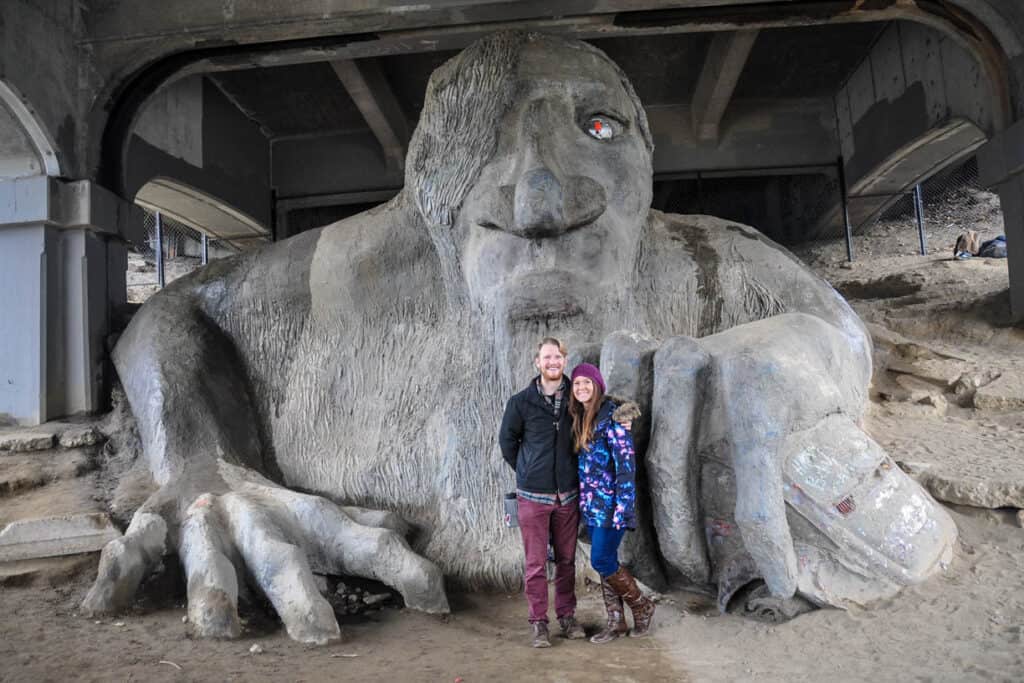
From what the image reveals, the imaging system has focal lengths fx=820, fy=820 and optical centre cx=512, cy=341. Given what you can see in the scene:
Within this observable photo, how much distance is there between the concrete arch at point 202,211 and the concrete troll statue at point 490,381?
304cm

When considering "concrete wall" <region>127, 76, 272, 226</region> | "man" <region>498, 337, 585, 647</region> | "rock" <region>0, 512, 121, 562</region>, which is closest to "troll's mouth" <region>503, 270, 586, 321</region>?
"man" <region>498, 337, 585, 647</region>

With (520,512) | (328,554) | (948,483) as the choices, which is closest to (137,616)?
(328,554)

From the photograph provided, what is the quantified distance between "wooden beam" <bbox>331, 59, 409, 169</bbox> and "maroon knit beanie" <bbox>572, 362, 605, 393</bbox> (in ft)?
11.1

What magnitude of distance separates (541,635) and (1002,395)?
7.23ft

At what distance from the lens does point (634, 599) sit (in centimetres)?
186

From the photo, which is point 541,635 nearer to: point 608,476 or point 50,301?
point 608,476

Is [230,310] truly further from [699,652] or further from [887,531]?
[887,531]

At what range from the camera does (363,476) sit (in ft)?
8.78

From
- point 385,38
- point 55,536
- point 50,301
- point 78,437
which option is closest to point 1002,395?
point 385,38

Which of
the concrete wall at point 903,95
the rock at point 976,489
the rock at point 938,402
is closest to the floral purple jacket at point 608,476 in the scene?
the rock at point 976,489

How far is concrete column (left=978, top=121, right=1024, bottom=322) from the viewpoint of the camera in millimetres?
3566

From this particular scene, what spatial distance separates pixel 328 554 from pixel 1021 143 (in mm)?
3294

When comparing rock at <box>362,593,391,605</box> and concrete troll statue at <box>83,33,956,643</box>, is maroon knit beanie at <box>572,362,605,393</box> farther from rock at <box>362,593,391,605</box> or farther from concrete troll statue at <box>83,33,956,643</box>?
rock at <box>362,593,391,605</box>

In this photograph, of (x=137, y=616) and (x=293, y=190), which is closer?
(x=137, y=616)
